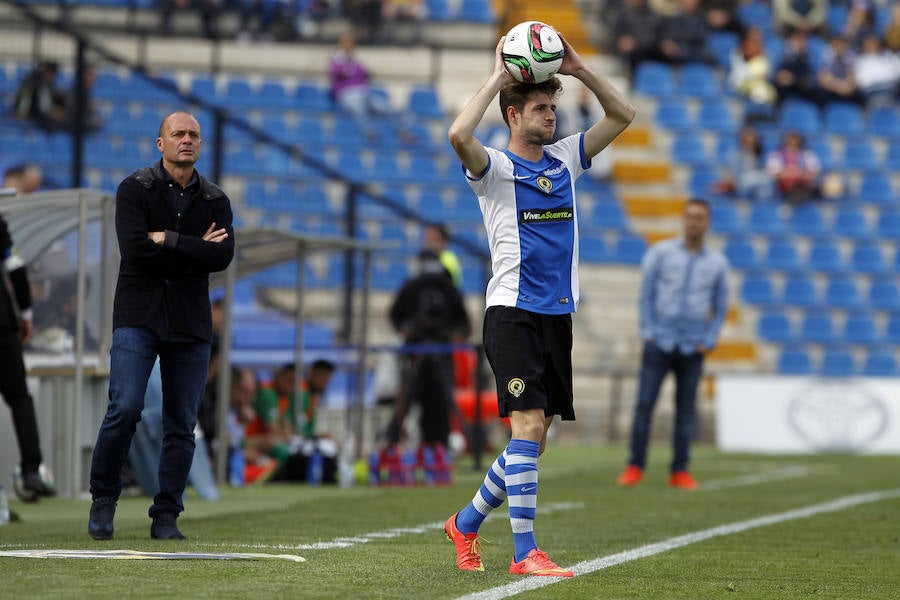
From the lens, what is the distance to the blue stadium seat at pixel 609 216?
25.7 meters

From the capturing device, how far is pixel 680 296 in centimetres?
1374

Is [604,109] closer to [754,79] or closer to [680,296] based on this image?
[680,296]

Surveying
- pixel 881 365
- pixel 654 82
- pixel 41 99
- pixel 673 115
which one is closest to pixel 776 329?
pixel 881 365

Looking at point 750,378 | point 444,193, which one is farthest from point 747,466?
point 444,193

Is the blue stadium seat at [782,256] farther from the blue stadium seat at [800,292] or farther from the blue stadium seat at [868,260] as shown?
the blue stadium seat at [868,260]

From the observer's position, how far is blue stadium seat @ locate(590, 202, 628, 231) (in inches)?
1012

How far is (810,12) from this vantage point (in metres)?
29.7

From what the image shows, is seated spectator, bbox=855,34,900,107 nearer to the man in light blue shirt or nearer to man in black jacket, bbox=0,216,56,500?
the man in light blue shirt

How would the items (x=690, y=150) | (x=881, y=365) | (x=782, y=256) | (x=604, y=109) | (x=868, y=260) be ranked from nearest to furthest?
(x=604, y=109) → (x=881, y=365) → (x=782, y=256) → (x=868, y=260) → (x=690, y=150)

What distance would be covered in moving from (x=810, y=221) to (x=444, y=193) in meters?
5.72

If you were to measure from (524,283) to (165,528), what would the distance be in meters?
2.38

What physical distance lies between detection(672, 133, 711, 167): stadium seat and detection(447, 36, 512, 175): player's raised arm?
2042cm

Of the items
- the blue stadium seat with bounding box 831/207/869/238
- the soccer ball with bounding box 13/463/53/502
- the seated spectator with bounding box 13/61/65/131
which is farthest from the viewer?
the blue stadium seat with bounding box 831/207/869/238

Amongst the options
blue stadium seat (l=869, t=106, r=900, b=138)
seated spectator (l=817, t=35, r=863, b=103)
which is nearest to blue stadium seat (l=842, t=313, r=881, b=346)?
blue stadium seat (l=869, t=106, r=900, b=138)
